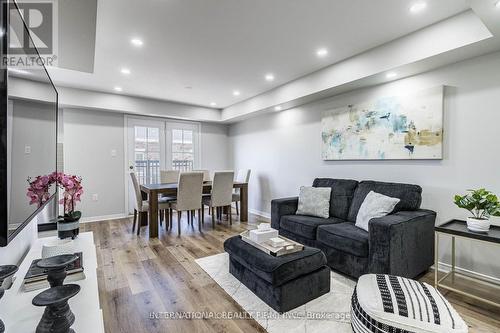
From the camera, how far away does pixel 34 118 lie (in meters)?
Result: 1.32

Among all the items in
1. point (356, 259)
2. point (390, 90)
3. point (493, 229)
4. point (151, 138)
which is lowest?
point (356, 259)

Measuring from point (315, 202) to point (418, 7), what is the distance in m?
2.24

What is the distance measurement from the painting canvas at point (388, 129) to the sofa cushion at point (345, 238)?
1.09m

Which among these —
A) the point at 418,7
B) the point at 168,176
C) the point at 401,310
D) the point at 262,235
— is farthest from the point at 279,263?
the point at 168,176

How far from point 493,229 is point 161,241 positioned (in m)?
3.72

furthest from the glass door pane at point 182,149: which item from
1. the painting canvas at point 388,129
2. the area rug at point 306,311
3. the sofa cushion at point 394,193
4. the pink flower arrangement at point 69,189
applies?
the sofa cushion at point 394,193

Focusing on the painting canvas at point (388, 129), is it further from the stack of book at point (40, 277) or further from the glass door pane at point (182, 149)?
the glass door pane at point (182, 149)

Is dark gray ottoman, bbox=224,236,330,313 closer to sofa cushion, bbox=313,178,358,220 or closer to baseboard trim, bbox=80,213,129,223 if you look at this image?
sofa cushion, bbox=313,178,358,220

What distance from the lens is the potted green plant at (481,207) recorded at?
1956 millimetres

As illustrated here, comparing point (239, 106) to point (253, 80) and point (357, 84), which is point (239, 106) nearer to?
point (253, 80)

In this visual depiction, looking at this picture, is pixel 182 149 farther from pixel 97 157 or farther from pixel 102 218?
pixel 102 218

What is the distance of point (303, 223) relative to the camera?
9.64 feet

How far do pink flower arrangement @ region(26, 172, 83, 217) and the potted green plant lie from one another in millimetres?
3047

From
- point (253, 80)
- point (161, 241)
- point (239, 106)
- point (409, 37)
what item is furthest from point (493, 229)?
point (239, 106)
